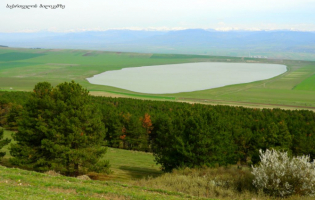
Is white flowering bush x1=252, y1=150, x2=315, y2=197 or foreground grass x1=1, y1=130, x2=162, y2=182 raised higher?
white flowering bush x1=252, y1=150, x2=315, y2=197

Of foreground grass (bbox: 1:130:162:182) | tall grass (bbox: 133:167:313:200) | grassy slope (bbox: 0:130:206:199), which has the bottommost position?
foreground grass (bbox: 1:130:162:182)

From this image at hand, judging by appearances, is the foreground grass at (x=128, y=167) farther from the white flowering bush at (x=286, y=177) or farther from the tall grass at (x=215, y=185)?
the white flowering bush at (x=286, y=177)

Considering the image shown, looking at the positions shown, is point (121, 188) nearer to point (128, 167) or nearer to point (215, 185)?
point (215, 185)

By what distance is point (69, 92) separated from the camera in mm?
23766

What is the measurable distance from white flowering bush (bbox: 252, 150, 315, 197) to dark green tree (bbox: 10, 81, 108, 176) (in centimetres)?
1201

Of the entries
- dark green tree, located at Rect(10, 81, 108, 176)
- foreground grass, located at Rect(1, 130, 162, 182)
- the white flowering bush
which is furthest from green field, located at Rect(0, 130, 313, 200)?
dark green tree, located at Rect(10, 81, 108, 176)

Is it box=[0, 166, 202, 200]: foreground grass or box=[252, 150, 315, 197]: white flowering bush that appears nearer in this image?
box=[0, 166, 202, 200]: foreground grass

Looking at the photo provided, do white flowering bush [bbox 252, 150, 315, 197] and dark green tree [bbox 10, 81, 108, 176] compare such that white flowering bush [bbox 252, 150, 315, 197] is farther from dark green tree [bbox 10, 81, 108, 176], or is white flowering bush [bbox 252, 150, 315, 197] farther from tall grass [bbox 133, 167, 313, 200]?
dark green tree [bbox 10, 81, 108, 176]

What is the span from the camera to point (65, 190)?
12.1 m

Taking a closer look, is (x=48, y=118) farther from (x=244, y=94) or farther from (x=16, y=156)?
(x=244, y=94)

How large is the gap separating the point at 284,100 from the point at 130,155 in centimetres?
5180

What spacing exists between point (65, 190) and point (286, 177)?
28.7 ft

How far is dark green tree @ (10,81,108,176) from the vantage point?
21.8m

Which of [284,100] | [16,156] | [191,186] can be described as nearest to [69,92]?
[16,156]
